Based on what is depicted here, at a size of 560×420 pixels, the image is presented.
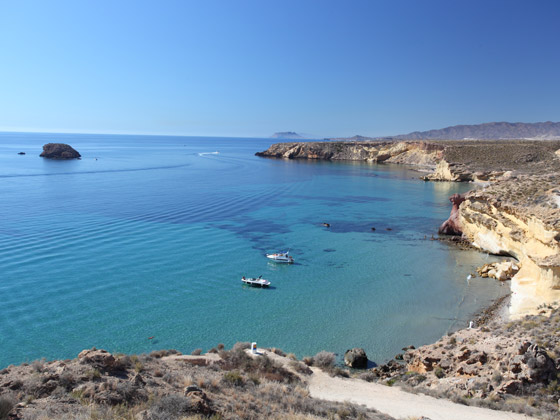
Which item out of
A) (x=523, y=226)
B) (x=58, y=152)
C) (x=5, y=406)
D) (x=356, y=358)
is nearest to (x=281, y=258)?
(x=356, y=358)

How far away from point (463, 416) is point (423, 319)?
32.9 ft

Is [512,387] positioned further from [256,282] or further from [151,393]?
[256,282]

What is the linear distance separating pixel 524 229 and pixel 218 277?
1974 centimetres

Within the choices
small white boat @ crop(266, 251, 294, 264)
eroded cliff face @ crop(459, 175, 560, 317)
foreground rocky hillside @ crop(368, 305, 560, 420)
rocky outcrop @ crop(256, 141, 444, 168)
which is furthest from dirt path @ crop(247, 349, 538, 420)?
rocky outcrop @ crop(256, 141, 444, 168)

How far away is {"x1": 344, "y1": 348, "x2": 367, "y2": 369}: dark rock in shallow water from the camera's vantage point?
15.8 meters

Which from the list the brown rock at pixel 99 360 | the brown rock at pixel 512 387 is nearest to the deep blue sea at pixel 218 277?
the brown rock at pixel 99 360

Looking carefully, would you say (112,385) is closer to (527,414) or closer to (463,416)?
(463,416)

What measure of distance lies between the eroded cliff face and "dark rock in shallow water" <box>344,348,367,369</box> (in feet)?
27.6

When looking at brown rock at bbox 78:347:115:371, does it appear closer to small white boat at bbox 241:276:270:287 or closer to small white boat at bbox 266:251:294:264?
small white boat at bbox 241:276:270:287

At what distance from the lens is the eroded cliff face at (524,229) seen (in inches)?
718

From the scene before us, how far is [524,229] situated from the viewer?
2345 centimetres

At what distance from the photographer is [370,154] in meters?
127

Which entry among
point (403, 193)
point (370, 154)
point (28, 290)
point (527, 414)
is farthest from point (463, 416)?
point (370, 154)

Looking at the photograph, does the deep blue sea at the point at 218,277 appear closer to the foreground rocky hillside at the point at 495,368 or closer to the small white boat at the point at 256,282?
the small white boat at the point at 256,282
